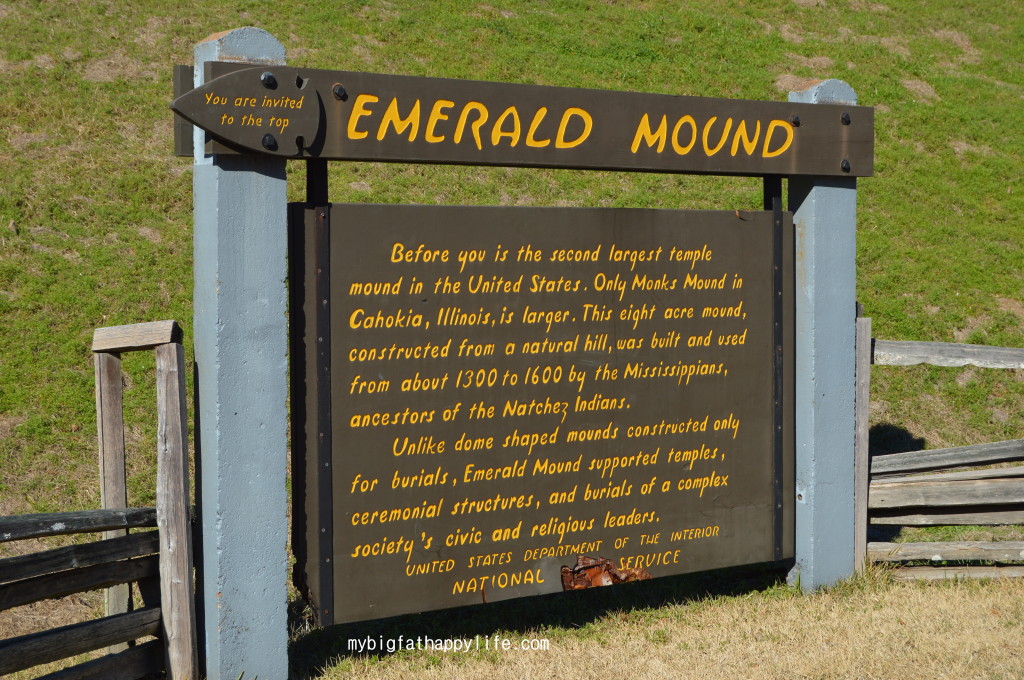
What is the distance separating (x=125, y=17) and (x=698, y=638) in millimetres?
15360

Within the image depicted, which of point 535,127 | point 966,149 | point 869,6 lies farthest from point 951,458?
point 869,6

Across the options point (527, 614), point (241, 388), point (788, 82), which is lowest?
point (527, 614)

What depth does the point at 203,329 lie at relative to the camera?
4.73 meters

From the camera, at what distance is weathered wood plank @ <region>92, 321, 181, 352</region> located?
15.7 feet

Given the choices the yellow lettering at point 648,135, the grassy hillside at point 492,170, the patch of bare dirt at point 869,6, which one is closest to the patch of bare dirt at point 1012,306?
the grassy hillside at point 492,170

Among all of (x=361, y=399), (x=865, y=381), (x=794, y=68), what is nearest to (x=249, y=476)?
(x=361, y=399)

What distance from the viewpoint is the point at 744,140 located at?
5.80 m

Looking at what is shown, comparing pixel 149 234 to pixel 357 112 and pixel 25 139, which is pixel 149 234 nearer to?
pixel 25 139

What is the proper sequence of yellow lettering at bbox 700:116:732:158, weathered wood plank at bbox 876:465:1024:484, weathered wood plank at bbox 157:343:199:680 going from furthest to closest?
weathered wood plank at bbox 876:465:1024:484, yellow lettering at bbox 700:116:732:158, weathered wood plank at bbox 157:343:199:680

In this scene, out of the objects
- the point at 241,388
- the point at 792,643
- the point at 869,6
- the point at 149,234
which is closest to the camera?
the point at 241,388

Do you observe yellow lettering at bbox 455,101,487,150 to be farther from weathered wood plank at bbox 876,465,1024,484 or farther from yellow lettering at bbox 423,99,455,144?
weathered wood plank at bbox 876,465,1024,484

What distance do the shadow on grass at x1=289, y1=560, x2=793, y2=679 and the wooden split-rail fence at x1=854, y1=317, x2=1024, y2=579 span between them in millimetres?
766

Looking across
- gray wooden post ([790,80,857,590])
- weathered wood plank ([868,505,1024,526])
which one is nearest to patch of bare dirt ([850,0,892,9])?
gray wooden post ([790,80,857,590])

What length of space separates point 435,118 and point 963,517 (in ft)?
15.1
